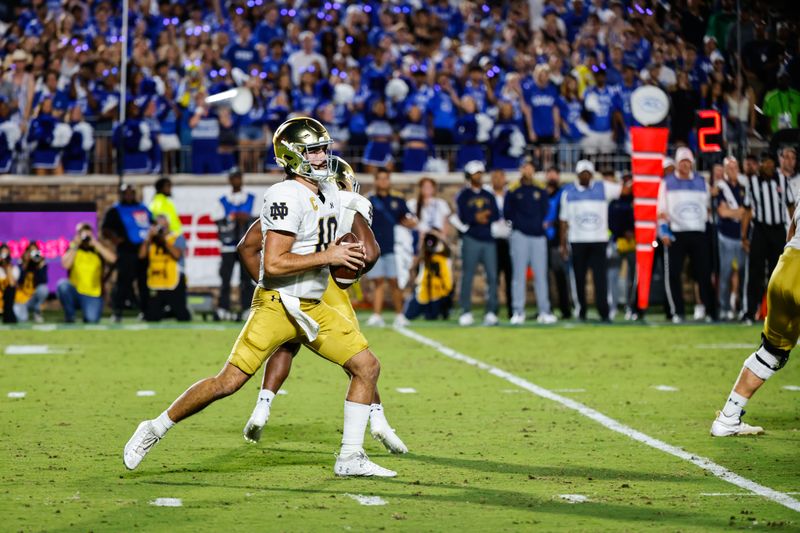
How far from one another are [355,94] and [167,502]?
50.1ft

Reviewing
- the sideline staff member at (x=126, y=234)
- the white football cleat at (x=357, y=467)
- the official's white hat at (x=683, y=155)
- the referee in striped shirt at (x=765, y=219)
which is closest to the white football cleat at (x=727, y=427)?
the white football cleat at (x=357, y=467)

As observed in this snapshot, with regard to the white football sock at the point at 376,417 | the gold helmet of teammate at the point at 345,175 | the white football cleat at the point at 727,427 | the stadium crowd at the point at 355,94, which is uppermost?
the stadium crowd at the point at 355,94

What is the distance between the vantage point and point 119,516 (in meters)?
6.08

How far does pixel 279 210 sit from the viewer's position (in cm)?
699

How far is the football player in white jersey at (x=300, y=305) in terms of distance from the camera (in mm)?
6984

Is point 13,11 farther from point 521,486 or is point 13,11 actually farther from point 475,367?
point 521,486

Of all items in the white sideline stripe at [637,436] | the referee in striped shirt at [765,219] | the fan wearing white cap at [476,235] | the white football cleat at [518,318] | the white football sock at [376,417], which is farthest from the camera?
the white football cleat at [518,318]

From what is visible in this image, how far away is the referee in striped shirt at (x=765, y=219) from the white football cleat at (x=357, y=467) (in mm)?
10617

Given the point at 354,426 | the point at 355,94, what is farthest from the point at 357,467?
the point at 355,94

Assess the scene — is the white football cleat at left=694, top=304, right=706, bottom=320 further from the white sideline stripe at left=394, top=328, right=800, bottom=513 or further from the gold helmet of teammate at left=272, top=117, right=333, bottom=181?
the gold helmet of teammate at left=272, top=117, right=333, bottom=181

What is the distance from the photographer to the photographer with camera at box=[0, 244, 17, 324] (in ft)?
58.3

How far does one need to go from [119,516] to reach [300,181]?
2066mm

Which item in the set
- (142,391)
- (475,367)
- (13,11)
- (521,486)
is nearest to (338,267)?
(521,486)

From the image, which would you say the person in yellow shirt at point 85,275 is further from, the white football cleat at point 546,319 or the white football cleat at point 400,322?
the white football cleat at point 546,319
